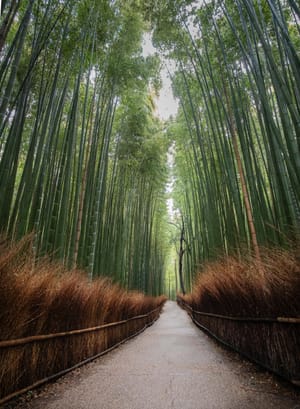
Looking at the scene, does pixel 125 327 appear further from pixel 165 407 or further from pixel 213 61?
pixel 213 61

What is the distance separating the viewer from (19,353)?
1.34 meters

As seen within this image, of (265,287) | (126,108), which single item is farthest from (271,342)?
(126,108)

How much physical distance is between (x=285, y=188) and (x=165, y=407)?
1.72 meters

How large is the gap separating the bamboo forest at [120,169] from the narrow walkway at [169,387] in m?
0.15

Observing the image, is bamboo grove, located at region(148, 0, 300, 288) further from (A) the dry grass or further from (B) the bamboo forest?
(A) the dry grass

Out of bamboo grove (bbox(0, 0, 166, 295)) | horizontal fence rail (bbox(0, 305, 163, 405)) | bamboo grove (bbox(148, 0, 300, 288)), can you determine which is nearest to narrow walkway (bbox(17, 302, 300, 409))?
horizontal fence rail (bbox(0, 305, 163, 405))

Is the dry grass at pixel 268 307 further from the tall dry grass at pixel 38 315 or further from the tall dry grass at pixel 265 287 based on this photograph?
the tall dry grass at pixel 38 315

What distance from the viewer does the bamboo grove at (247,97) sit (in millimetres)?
1994

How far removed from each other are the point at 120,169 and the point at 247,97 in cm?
310

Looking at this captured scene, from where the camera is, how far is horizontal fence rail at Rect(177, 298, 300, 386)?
1.37 meters

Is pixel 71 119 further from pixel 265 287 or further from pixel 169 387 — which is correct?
pixel 169 387

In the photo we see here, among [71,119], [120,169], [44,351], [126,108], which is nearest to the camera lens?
[44,351]

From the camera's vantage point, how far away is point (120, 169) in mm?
5844

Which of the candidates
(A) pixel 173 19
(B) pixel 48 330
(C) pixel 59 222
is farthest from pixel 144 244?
(B) pixel 48 330
